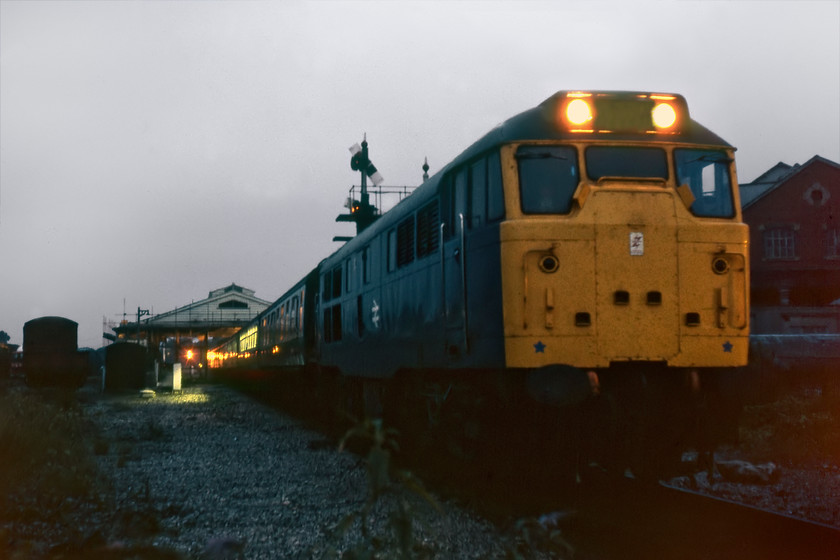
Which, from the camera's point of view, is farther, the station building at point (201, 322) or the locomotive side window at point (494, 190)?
the station building at point (201, 322)

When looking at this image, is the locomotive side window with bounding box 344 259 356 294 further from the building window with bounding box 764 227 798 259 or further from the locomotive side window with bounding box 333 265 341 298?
the building window with bounding box 764 227 798 259

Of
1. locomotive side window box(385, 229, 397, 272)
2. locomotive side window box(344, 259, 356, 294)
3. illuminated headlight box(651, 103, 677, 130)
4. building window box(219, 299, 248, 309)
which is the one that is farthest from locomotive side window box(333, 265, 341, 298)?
building window box(219, 299, 248, 309)

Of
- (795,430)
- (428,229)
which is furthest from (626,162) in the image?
(795,430)

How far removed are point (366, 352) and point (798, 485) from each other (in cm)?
500

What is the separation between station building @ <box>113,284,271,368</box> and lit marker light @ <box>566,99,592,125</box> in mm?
53618

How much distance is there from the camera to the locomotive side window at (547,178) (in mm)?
6105

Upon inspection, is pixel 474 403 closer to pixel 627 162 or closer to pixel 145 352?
pixel 627 162

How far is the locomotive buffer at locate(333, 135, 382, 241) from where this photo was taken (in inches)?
1208

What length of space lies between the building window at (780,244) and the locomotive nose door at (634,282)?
29.8m

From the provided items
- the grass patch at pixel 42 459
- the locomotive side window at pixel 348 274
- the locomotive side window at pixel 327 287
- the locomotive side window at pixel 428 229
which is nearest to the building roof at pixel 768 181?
the locomotive side window at pixel 327 287

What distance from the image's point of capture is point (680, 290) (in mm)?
5945

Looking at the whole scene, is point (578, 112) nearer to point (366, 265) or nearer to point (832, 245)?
point (366, 265)

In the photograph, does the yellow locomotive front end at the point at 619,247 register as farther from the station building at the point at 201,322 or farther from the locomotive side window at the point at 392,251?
the station building at the point at 201,322

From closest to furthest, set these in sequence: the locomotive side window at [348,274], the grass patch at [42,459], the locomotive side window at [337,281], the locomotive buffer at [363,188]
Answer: the grass patch at [42,459] < the locomotive side window at [348,274] < the locomotive side window at [337,281] < the locomotive buffer at [363,188]
